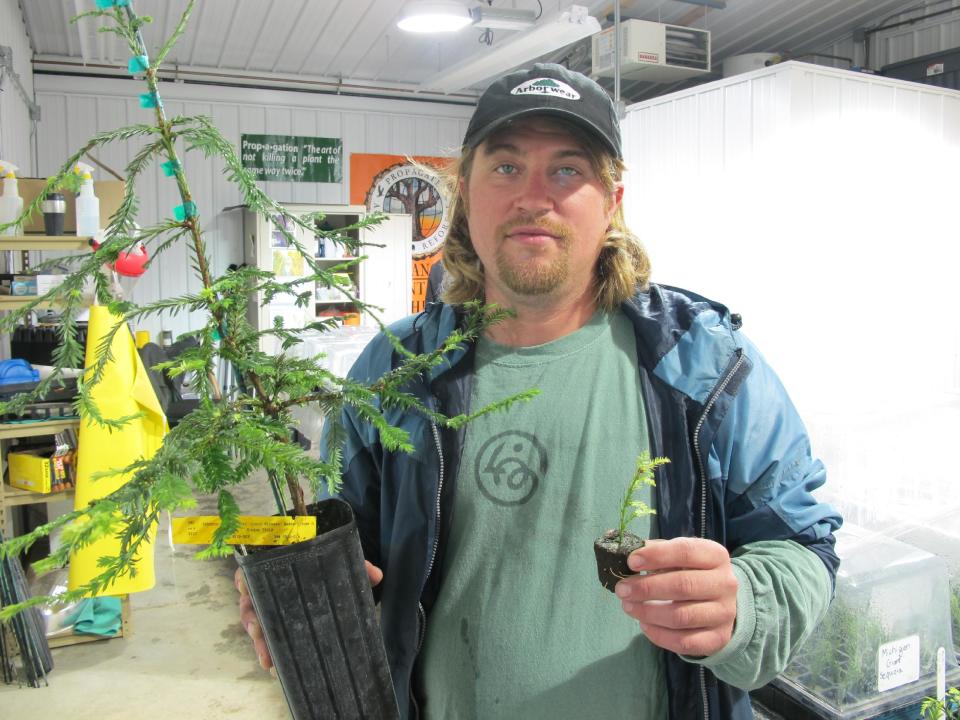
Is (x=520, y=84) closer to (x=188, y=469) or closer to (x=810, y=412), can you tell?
(x=188, y=469)

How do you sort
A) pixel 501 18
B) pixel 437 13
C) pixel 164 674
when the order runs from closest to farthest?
pixel 164 674
pixel 437 13
pixel 501 18

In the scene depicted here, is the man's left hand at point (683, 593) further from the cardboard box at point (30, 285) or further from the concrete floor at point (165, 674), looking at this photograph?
the cardboard box at point (30, 285)

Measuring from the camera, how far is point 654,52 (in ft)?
18.6

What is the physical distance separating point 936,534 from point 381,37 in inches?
235

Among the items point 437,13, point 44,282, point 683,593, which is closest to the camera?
point 683,593

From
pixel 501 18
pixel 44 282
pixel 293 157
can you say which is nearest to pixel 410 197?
pixel 293 157

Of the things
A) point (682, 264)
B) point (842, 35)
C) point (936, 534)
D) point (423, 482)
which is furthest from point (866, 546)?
point (842, 35)

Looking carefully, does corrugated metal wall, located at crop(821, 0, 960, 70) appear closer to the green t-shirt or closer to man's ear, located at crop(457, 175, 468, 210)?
man's ear, located at crop(457, 175, 468, 210)

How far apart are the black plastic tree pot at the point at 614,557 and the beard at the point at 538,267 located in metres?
0.42

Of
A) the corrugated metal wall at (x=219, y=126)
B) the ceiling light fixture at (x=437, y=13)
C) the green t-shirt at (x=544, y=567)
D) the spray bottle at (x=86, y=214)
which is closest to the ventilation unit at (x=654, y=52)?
the ceiling light fixture at (x=437, y=13)

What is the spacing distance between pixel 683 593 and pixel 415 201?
320 inches

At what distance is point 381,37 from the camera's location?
669cm

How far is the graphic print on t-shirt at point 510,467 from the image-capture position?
3.99 ft

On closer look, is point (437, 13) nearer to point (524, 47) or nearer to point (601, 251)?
point (524, 47)
